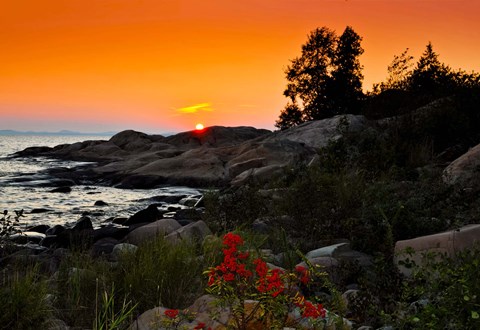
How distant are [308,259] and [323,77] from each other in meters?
39.6

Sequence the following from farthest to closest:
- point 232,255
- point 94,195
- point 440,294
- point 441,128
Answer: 1. point 94,195
2. point 441,128
3. point 440,294
4. point 232,255

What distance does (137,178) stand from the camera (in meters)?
29.6

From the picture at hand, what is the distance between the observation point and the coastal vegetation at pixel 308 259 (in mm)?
3914

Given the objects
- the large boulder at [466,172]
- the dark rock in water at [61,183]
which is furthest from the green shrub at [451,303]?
the dark rock in water at [61,183]

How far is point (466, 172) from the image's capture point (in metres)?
10.8

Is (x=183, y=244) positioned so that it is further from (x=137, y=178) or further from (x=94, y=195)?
(x=137, y=178)

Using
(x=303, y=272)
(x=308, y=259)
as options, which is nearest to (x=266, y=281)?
(x=303, y=272)

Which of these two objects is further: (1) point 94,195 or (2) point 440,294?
(1) point 94,195

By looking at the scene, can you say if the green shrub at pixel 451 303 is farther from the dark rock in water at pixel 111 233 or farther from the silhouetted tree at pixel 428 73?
the silhouetted tree at pixel 428 73

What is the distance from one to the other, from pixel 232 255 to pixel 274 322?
693 millimetres

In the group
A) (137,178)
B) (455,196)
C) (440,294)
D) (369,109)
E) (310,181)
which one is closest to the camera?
(440,294)

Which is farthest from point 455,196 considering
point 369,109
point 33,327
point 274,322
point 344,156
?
point 369,109

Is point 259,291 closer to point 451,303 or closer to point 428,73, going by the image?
point 451,303

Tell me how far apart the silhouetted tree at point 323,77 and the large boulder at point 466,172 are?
32828mm
